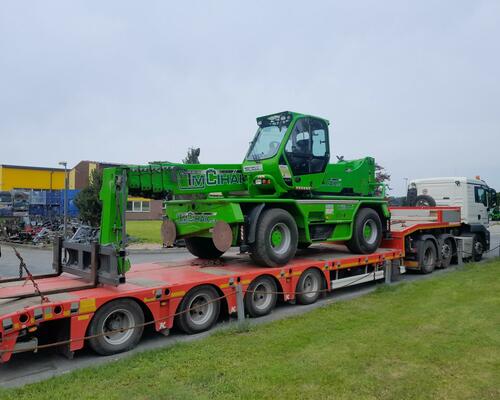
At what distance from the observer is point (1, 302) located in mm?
5699

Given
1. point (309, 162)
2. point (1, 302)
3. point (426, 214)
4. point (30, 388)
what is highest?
point (309, 162)

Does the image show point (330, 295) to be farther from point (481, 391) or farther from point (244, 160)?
point (481, 391)

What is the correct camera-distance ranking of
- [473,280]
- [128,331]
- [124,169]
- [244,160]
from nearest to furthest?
[128,331]
[124,169]
[244,160]
[473,280]

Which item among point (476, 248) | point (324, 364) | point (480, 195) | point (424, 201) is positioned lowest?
point (324, 364)

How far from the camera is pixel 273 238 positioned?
27.6 feet

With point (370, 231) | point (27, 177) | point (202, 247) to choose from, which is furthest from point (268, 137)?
point (27, 177)

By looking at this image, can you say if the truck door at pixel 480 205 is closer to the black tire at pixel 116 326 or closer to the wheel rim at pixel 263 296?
the wheel rim at pixel 263 296

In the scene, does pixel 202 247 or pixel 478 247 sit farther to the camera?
pixel 478 247

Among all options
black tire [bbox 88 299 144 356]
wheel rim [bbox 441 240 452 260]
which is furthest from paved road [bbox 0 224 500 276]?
black tire [bbox 88 299 144 356]

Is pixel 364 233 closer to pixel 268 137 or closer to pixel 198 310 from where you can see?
pixel 268 137

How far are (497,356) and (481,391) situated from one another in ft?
3.71

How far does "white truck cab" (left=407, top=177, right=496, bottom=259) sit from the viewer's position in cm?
1462

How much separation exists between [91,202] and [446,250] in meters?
15.3

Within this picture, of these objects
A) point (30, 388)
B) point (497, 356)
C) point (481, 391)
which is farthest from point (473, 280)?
point (30, 388)
